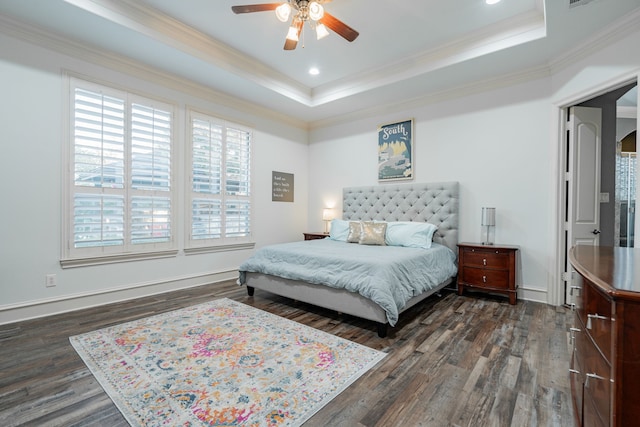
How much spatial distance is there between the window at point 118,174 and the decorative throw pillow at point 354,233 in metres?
2.52

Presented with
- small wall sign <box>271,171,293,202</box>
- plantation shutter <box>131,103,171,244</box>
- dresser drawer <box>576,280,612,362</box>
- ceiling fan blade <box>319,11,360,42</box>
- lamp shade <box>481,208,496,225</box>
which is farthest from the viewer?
small wall sign <box>271,171,293,202</box>

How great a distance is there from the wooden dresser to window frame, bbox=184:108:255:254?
4.19 metres

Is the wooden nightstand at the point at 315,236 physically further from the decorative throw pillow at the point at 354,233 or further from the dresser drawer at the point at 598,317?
the dresser drawer at the point at 598,317

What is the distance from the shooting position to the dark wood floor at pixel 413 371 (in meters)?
1.61

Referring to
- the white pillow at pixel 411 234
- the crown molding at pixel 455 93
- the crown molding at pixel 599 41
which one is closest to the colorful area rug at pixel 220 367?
the white pillow at pixel 411 234

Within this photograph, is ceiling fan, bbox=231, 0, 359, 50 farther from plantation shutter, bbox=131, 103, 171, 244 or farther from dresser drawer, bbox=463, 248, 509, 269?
dresser drawer, bbox=463, 248, 509, 269

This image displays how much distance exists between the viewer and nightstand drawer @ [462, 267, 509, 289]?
11.6ft

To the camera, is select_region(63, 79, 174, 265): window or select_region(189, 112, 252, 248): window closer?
select_region(63, 79, 174, 265): window

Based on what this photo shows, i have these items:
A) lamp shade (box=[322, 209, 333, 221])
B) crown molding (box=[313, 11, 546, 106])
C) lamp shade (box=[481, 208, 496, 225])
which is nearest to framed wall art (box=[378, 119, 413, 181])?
crown molding (box=[313, 11, 546, 106])

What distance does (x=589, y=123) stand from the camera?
346 centimetres

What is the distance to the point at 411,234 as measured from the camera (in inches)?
155

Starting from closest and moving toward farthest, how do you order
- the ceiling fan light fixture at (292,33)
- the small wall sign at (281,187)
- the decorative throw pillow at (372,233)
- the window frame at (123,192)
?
the ceiling fan light fixture at (292,33), the window frame at (123,192), the decorative throw pillow at (372,233), the small wall sign at (281,187)

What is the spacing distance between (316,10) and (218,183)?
288 centimetres

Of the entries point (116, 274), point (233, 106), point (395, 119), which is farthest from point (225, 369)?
point (395, 119)
